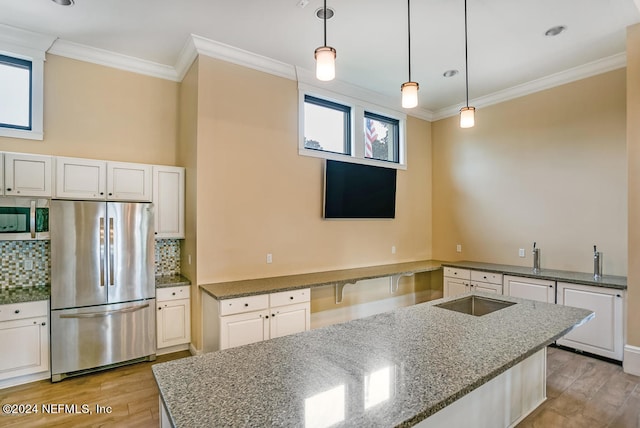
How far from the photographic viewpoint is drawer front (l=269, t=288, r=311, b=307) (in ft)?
11.0

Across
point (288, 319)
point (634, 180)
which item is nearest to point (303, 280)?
point (288, 319)

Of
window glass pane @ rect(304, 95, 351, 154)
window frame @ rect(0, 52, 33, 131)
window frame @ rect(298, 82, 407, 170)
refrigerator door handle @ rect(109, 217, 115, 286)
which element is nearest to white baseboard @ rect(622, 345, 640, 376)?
window frame @ rect(298, 82, 407, 170)

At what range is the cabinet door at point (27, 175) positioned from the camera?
301 cm

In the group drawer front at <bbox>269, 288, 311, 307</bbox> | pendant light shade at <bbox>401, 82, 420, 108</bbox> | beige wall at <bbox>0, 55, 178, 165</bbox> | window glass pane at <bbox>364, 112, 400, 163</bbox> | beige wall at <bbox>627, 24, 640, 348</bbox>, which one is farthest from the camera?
window glass pane at <bbox>364, 112, 400, 163</bbox>

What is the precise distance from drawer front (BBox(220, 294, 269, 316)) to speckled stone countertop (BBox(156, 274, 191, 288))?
84 cm

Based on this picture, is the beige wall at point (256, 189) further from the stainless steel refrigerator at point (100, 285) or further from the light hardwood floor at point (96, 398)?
the light hardwood floor at point (96, 398)

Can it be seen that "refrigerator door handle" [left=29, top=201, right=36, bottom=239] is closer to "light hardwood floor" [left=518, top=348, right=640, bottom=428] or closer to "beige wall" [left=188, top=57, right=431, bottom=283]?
"beige wall" [left=188, top=57, right=431, bottom=283]

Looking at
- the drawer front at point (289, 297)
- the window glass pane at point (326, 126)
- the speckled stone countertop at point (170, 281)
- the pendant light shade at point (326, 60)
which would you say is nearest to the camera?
the pendant light shade at point (326, 60)

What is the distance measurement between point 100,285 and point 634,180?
520 cm

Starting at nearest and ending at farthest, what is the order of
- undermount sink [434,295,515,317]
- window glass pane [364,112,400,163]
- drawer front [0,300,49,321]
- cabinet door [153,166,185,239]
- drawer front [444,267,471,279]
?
1. undermount sink [434,295,515,317]
2. drawer front [0,300,49,321]
3. cabinet door [153,166,185,239]
4. drawer front [444,267,471,279]
5. window glass pane [364,112,400,163]

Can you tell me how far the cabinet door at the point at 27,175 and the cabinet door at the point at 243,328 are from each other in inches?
83.4

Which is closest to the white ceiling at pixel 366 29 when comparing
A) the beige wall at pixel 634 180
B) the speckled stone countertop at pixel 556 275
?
the beige wall at pixel 634 180

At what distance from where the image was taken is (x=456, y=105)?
5316 mm

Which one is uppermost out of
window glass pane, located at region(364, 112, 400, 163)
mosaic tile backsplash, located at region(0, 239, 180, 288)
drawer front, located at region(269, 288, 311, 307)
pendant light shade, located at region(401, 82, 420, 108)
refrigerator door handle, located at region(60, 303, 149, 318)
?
window glass pane, located at region(364, 112, 400, 163)
